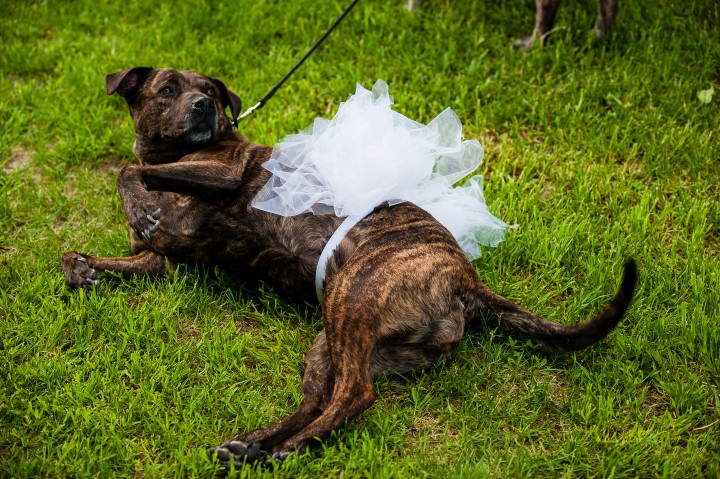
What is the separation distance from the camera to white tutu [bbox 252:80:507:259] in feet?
11.2

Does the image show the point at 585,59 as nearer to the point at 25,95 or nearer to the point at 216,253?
the point at 216,253

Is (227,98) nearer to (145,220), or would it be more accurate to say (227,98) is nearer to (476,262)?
(145,220)

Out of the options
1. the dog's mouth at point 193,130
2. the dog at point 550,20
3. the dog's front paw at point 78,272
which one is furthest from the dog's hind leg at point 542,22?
the dog's front paw at point 78,272

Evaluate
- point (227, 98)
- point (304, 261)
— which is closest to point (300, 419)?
point (304, 261)

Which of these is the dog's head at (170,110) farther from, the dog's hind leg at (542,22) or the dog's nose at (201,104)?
the dog's hind leg at (542,22)

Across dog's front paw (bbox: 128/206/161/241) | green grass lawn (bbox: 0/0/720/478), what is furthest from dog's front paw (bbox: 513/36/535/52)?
dog's front paw (bbox: 128/206/161/241)

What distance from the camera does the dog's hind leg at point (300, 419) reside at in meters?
2.91

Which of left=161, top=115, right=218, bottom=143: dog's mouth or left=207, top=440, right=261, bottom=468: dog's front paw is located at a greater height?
left=161, top=115, right=218, bottom=143: dog's mouth

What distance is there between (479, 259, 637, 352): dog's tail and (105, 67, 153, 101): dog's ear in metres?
2.33

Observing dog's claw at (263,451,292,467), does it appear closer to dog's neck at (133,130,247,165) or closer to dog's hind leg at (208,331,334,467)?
dog's hind leg at (208,331,334,467)

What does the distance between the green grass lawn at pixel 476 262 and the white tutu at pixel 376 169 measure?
48cm

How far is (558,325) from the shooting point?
3297mm

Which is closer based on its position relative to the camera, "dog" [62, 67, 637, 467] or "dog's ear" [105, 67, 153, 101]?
"dog" [62, 67, 637, 467]

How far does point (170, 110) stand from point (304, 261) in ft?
4.10
